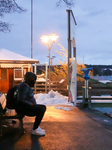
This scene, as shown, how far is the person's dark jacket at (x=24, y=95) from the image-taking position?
4.39m

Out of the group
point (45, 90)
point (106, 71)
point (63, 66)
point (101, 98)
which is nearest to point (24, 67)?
point (45, 90)

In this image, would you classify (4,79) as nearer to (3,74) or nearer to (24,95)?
(3,74)

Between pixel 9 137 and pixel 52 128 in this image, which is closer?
pixel 9 137

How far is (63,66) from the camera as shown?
62.1ft

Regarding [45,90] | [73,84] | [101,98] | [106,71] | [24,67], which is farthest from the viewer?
[106,71]

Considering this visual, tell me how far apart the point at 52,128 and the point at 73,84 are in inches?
177

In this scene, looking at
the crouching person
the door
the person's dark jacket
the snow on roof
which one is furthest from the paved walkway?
the door

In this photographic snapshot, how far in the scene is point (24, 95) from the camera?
4.41 metres

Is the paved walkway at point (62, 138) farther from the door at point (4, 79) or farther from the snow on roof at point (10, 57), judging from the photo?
the door at point (4, 79)

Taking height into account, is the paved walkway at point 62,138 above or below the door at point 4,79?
below

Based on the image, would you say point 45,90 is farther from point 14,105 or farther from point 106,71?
point 106,71

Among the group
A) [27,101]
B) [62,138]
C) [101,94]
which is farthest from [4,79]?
[62,138]

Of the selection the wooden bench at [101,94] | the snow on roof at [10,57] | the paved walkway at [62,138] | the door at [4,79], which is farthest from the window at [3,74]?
the paved walkway at [62,138]

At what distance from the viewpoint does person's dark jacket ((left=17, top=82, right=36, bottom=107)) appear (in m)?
4.39
